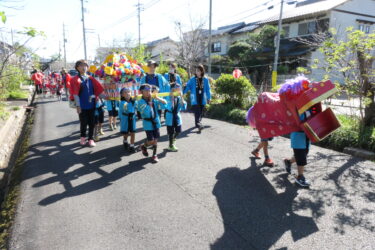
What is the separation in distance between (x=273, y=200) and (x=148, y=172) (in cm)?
217

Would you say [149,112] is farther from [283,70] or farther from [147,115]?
[283,70]

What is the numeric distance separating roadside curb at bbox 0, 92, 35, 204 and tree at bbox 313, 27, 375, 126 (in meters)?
6.55

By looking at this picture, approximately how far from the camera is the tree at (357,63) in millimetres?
4938

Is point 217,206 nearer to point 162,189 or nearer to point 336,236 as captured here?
point 162,189

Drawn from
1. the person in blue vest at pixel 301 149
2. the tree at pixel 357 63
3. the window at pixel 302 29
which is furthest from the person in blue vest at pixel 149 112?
the window at pixel 302 29

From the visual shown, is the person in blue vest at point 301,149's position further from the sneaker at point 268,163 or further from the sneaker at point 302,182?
the sneaker at point 268,163

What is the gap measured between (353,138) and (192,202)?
3.99 m

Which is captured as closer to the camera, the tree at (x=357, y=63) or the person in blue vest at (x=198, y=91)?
the tree at (x=357, y=63)

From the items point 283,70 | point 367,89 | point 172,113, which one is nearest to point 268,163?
point 172,113

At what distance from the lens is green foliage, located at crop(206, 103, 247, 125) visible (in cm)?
867

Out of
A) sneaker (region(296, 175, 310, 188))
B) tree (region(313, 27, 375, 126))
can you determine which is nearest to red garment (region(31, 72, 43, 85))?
tree (region(313, 27, 375, 126))

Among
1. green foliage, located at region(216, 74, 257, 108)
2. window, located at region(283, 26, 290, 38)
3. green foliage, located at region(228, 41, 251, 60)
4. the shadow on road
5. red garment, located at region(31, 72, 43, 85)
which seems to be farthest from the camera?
window, located at region(283, 26, 290, 38)

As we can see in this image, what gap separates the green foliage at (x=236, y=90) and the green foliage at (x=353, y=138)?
392cm

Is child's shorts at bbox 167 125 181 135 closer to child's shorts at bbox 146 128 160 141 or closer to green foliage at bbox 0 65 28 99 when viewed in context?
child's shorts at bbox 146 128 160 141
